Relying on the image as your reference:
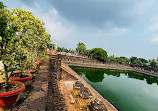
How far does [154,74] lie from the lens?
79.8 ft

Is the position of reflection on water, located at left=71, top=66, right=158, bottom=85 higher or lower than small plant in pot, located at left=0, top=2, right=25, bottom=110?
lower

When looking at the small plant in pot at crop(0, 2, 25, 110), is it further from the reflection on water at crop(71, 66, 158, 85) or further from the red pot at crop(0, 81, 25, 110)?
the reflection on water at crop(71, 66, 158, 85)

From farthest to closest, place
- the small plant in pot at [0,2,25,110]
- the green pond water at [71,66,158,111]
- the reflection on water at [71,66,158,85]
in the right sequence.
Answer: the reflection on water at [71,66,158,85] → the green pond water at [71,66,158,111] → the small plant in pot at [0,2,25,110]

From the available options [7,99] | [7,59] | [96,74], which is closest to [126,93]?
[96,74]

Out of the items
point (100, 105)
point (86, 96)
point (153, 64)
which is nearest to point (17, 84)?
point (86, 96)

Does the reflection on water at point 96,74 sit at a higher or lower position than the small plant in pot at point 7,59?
lower

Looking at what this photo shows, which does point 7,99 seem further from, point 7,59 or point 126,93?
point 126,93

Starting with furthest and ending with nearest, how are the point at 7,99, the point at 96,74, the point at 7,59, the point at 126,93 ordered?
1. the point at 96,74
2. the point at 126,93
3. the point at 7,59
4. the point at 7,99

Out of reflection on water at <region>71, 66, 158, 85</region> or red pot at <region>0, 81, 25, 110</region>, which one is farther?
reflection on water at <region>71, 66, 158, 85</region>

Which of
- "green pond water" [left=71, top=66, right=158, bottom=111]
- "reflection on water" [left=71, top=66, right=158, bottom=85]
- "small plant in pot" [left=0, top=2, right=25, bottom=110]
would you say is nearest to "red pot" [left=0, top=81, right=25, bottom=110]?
"small plant in pot" [left=0, top=2, right=25, bottom=110]

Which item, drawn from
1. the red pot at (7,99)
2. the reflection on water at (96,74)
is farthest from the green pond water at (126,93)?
the red pot at (7,99)

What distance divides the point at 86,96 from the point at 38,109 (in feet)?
7.68

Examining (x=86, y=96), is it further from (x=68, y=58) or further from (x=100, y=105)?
(x=68, y=58)

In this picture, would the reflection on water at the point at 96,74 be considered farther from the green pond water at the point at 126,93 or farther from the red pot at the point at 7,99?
the red pot at the point at 7,99
